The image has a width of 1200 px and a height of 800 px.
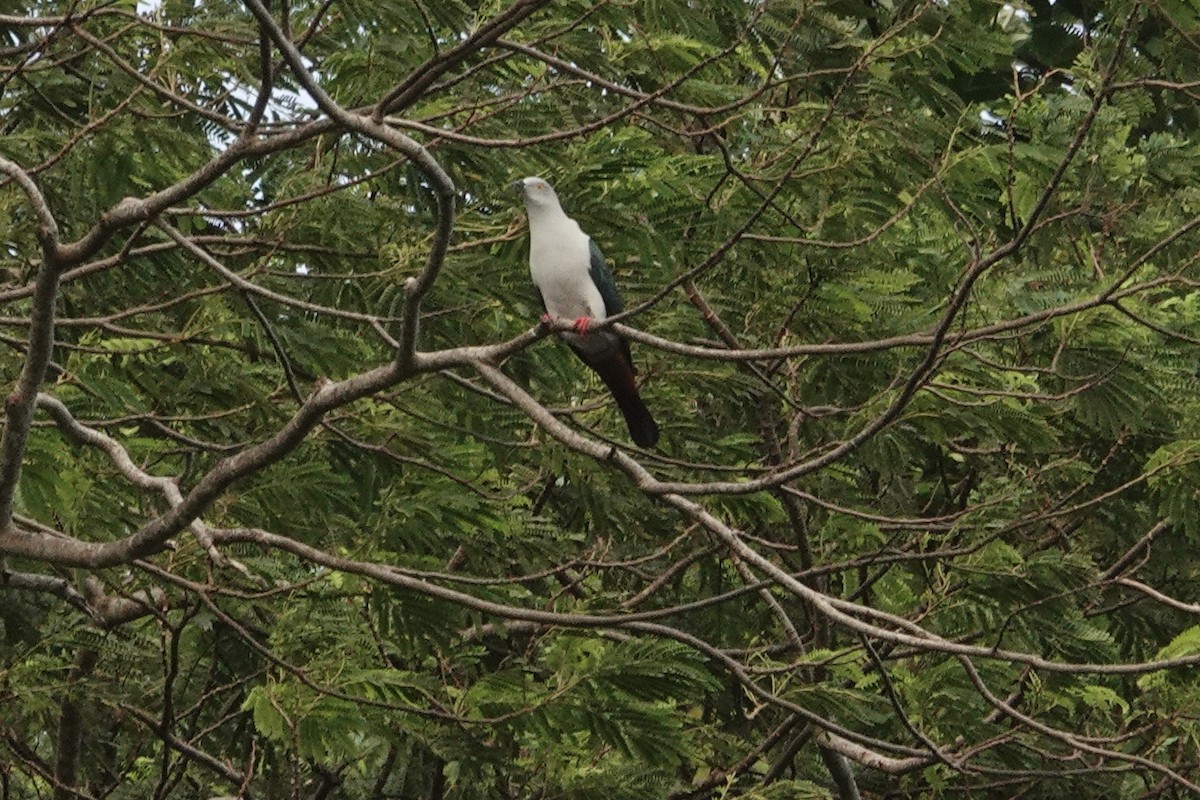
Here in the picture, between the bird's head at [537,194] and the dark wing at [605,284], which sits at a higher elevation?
the bird's head at [537,194]

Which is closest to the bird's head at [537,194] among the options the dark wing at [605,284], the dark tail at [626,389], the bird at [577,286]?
the bird at [577,286]

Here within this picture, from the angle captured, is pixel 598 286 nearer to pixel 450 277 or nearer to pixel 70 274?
pixel 450 277

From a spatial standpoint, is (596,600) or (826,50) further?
(826,50)

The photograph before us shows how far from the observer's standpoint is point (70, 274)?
477 cm

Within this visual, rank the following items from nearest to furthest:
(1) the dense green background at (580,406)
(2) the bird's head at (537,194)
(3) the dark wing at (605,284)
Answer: (1) the dense green background at (580,406) → (2) the bird's head at (537,194) → (3) the dark wing at (605,284)

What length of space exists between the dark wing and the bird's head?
12.5 inches

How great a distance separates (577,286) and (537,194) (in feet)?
1.18

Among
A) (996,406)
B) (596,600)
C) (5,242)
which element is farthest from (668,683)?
(5,242)

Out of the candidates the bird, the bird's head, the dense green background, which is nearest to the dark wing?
the bird

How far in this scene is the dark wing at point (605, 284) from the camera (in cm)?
587

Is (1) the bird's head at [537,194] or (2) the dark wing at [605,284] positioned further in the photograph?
(2) the dark wing at [605,284]

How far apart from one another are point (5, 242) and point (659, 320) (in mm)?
2410

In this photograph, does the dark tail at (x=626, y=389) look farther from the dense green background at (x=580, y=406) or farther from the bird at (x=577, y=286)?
the dense green background at (x=580, y=406)

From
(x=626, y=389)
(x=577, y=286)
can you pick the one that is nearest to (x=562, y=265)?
(x=577, y=286)
